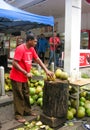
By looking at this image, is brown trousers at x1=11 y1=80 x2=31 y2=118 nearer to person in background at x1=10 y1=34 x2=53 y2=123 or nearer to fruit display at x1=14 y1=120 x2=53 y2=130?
person in background at x1=10 y1=34 x2=53 y2=123

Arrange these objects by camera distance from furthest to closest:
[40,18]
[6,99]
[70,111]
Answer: [40,18] < [6,99] < [70,111]

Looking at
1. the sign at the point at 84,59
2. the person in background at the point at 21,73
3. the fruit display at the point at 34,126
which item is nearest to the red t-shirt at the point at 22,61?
the person in background at the point at 21,73

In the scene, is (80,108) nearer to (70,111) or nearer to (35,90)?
(70,111)

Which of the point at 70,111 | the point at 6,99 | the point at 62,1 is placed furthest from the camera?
the point at 62,1

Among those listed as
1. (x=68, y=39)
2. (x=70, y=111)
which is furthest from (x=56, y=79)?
(x=68, y=39)

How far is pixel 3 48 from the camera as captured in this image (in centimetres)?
1230

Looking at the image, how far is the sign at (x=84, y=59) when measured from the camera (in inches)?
372

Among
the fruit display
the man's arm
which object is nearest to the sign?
the fruit display

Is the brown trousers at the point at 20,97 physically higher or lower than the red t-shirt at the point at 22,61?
lower

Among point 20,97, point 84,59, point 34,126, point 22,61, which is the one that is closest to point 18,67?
point 22,61

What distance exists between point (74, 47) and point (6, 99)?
4.02 meters

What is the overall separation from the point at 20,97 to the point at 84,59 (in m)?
5.71

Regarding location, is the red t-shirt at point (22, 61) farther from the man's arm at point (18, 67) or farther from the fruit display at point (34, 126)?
the fruit display at point (34, 126)

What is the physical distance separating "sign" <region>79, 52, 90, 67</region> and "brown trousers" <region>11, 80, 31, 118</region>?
5.17m
